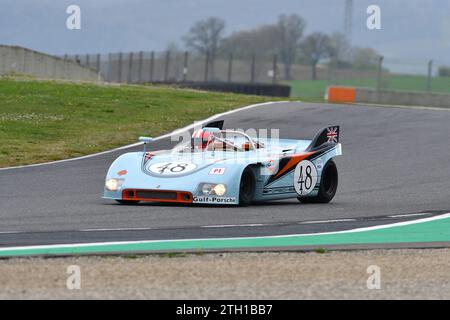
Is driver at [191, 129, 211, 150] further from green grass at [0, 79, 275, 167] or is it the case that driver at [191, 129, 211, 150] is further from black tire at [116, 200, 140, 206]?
green grass at [0, 79, 275, 167]

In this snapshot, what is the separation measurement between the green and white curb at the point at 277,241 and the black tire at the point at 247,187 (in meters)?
2.13

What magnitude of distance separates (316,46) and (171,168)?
267 feet

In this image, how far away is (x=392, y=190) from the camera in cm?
1634

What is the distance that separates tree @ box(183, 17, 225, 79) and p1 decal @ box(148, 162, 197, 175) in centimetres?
8402

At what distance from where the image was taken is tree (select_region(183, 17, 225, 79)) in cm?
9856

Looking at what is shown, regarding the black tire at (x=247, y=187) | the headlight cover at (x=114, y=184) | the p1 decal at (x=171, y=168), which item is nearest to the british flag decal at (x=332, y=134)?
the black tire at (x=247, y=187)

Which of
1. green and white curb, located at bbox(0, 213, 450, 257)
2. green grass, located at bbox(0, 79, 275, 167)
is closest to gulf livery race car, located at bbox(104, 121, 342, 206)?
green and white curb, located at bbox(0, 213, 450, 257)

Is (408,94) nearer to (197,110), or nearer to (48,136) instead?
(197,110)

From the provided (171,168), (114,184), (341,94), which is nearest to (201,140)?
(171,168)

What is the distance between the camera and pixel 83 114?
26172 millimetres

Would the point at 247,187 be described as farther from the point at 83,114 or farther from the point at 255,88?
the point at 255,88

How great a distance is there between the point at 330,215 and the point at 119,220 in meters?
2.53

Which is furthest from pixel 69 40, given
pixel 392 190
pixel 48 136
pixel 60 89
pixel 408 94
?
pixel 392 190

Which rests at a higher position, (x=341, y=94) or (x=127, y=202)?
(x=341, y=94)
